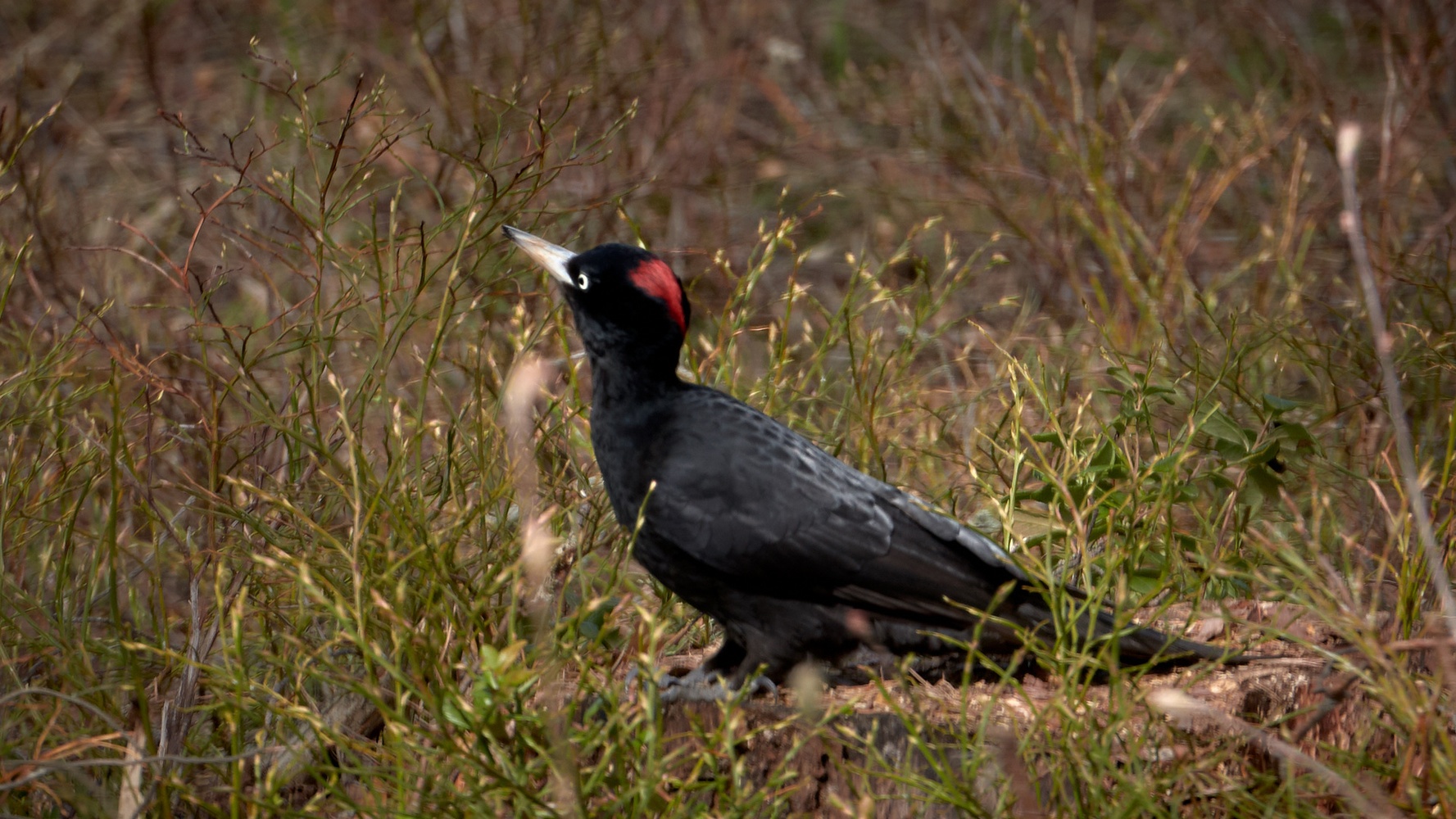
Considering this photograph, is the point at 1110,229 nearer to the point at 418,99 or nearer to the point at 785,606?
the point at 785,606

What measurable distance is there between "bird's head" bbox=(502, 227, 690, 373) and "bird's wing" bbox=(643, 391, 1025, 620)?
328 mm

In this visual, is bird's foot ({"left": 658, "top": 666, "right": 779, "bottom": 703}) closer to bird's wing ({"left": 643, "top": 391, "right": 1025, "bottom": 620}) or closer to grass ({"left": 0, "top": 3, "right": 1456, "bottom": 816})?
grass ({"left": 0, "top": 3, "right": 1456, "bottom": 816})

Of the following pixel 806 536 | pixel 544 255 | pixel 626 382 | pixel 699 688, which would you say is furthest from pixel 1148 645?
pixel 544 255

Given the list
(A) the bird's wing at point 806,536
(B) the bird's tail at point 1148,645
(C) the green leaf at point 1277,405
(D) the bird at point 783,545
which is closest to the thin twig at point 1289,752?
(B) the bird's tail at point 1148,645

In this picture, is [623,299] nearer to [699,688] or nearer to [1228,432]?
[699,688]

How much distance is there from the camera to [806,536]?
3.15 metres

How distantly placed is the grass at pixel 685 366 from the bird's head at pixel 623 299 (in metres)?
0.13

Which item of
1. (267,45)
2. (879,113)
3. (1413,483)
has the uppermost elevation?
(1413,483)

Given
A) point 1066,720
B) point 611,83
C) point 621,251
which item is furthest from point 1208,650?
point 611,83

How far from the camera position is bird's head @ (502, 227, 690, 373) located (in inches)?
132

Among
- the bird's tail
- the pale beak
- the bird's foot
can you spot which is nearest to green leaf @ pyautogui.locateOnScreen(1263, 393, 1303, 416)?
the bird's tail

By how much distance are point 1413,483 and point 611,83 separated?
4.54 m

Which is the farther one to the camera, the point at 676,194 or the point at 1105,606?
the point at 676,194

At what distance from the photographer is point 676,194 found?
687 cm
